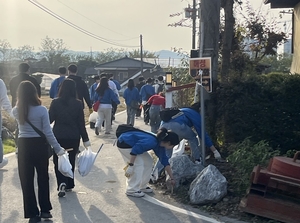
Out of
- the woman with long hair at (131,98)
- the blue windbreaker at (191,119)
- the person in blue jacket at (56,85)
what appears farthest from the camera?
the woman with long hair at (131,98)

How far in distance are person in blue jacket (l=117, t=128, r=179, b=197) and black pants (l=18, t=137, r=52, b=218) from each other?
155 centimetres

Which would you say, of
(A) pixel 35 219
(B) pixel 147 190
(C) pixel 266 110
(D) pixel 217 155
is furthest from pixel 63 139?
(C) pixel 266 110

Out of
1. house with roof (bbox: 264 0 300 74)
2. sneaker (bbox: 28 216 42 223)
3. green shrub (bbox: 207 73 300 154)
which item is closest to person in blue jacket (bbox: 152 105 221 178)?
green shrub (bbox: 207 73 300 154)

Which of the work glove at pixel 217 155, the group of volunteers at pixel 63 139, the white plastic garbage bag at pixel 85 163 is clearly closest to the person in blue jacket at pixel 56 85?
the group of volunteers at pixel 63 139

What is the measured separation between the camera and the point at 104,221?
7.10m

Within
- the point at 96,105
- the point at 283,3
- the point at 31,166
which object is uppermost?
the point at 283,3

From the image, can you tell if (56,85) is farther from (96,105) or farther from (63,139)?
(63,139)

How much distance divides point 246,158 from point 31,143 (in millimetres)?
3665

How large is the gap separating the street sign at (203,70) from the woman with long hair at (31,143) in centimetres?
342

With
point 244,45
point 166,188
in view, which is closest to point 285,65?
point 244,45

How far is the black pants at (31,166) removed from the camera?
6895 mm

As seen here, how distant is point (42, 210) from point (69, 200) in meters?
1.11

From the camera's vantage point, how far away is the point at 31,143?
22.6 ft

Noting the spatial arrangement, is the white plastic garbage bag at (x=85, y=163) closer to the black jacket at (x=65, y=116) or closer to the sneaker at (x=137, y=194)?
the black jacket at (x=65, y=116)
